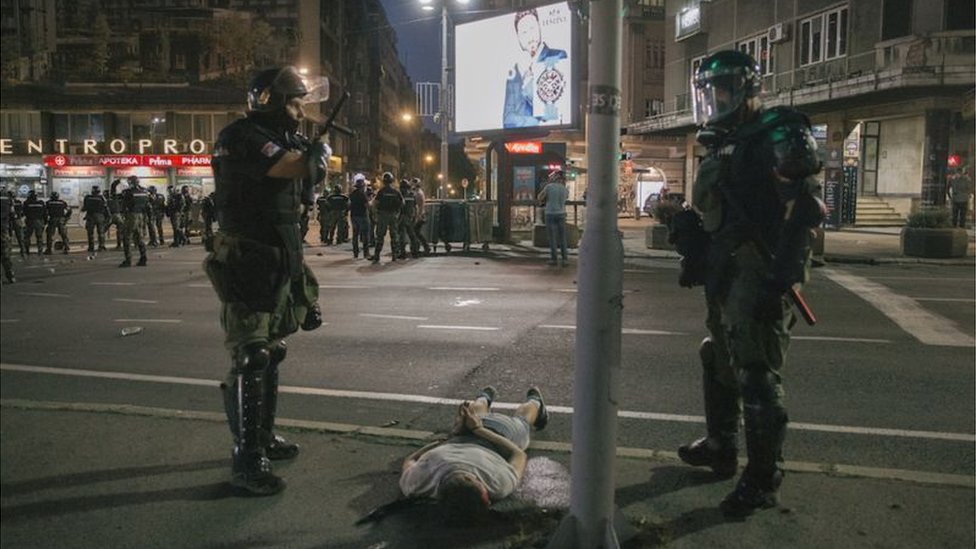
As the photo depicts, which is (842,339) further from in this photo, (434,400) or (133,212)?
(133,212)

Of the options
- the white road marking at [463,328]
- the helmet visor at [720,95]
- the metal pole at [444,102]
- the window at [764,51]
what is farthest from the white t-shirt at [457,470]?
the window at [764,51]

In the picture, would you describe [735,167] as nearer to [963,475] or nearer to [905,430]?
[963,475]

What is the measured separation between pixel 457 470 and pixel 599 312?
1.09 m

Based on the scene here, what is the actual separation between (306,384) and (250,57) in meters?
47.6

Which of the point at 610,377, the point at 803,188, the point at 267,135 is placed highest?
the point at 267,135

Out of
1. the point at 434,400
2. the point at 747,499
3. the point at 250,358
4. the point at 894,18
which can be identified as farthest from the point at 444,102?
the point at 747,499

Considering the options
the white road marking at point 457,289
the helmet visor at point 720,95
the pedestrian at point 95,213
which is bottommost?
the white road marking at point 457,289

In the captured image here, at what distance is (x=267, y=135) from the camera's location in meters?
3.80

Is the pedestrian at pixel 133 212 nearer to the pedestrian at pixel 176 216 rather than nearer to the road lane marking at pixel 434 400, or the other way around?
the pedestrian at pixel 176 216

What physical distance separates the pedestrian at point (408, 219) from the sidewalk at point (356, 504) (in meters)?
13.6

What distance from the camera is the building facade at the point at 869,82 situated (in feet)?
80.3

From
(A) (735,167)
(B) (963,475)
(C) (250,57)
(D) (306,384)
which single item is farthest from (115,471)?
(C) (250,57)

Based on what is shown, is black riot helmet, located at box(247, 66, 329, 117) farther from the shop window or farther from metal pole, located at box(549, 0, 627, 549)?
the shop window

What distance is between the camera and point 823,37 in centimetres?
A: 3011
